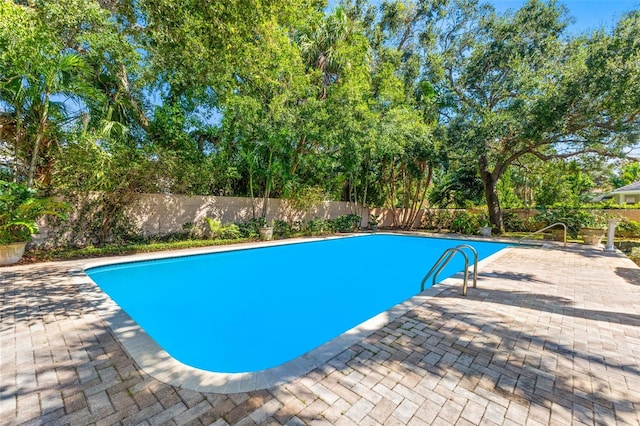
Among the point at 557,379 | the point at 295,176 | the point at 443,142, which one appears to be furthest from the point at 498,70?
the point at 557,379

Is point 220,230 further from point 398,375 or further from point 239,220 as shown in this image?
point 398,375

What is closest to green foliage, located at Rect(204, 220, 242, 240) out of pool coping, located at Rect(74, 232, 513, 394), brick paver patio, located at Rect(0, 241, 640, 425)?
pool coping, located at Rect(74, 232, 513, 394)

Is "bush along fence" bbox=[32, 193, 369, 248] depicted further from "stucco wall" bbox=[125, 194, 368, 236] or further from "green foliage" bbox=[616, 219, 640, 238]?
"green foliage" bbox=[616, 219, 640, 238]

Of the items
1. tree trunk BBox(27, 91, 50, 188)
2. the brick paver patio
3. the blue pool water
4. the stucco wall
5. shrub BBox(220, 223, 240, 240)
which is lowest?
the blue pool water

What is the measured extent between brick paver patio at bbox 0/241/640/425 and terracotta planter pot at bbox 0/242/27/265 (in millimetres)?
2824

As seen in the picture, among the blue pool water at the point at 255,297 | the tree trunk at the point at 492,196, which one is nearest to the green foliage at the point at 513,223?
the tree trunk at the point at 492,196

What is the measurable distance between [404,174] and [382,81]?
19.2 feet

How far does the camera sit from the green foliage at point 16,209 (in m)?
6.11

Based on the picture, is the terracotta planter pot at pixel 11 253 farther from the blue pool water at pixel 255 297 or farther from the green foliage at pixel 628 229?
the green foliage at pixel 628 229

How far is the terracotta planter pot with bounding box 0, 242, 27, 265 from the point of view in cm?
623

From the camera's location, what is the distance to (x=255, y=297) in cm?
584

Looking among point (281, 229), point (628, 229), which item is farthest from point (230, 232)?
point (628, 229)

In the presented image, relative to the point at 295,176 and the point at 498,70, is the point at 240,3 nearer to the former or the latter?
the point at 295,176

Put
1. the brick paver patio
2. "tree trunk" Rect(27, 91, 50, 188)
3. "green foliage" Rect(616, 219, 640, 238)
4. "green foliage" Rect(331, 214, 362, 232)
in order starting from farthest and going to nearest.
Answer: "green foliage" Rect(331, 214, 362, 232) < "green foliage" Rect(616, 219, 640, 238) < "tree trunk" Rect(27, 91, 50, 188) < the brick paver patio
